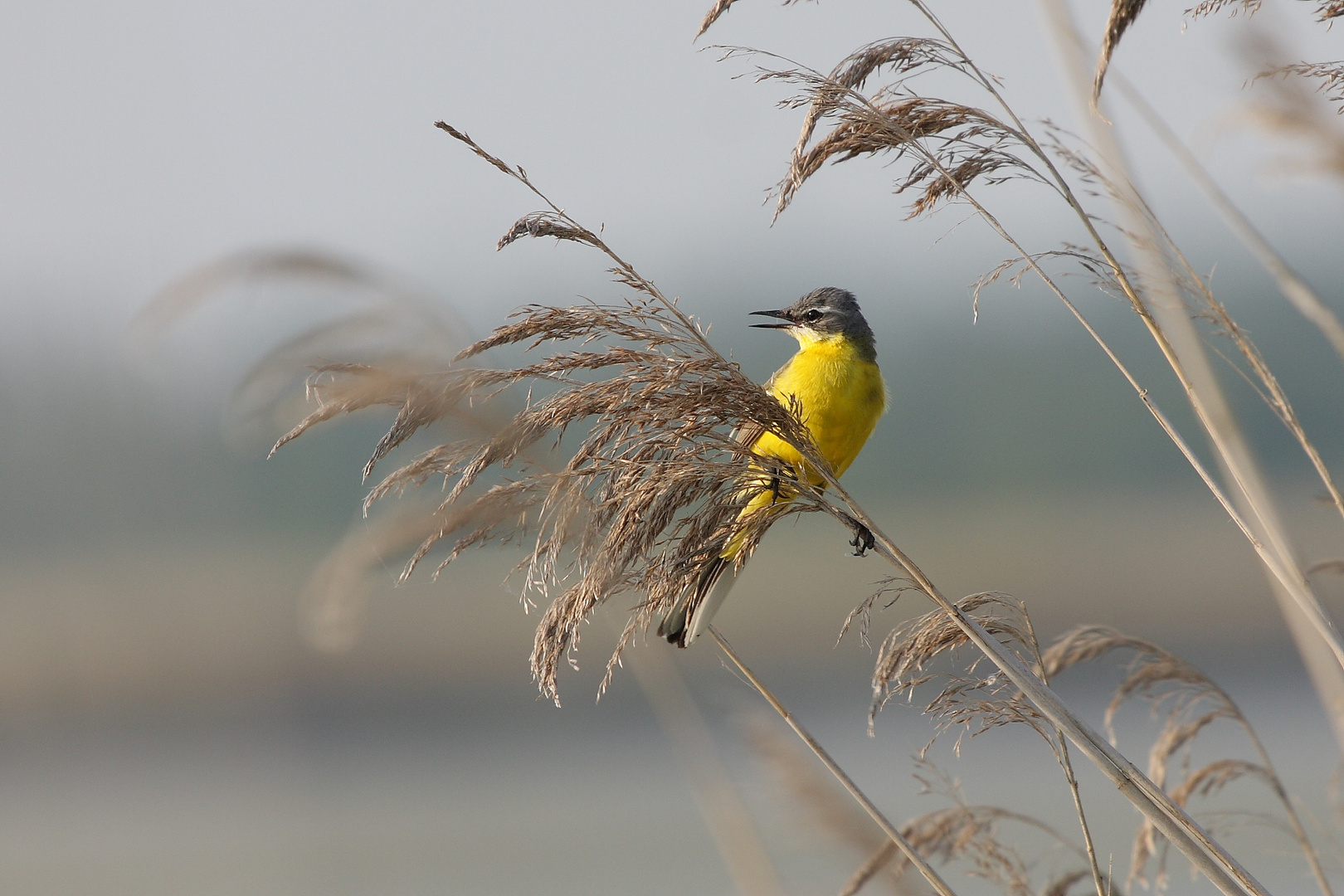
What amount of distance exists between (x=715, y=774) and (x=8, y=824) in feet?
50.8

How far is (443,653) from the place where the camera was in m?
19.2

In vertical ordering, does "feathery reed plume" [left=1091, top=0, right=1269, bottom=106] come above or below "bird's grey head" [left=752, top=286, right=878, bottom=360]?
above

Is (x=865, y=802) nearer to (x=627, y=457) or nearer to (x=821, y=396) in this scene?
(x=627, y=457)

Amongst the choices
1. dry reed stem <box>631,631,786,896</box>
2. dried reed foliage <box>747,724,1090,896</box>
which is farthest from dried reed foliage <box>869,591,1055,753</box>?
dry reed stem <box>631,631,786,896</box>

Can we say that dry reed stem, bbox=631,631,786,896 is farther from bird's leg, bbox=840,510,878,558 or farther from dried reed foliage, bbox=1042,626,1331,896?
dried reed foliage, bbox=1042,626,1331,896

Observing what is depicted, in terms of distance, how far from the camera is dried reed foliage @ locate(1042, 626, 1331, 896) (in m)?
2.97

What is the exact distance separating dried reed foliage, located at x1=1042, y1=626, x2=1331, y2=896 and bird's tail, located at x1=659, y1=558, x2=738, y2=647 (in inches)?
31.9

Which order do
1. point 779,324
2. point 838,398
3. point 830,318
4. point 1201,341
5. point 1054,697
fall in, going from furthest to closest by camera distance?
1. point 779,324
2. point 830,318
3. point 838,398
4. point 1201,341
5. point 1054,697

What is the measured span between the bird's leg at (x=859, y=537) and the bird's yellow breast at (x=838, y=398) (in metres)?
0.60

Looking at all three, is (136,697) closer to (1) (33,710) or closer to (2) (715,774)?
(1) (33,710)

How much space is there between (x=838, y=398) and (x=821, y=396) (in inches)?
2.4

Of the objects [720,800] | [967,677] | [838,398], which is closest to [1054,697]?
[967,677]

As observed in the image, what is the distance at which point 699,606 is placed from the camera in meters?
2.88

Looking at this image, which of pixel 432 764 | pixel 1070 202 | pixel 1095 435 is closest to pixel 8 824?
pixel 432 764
